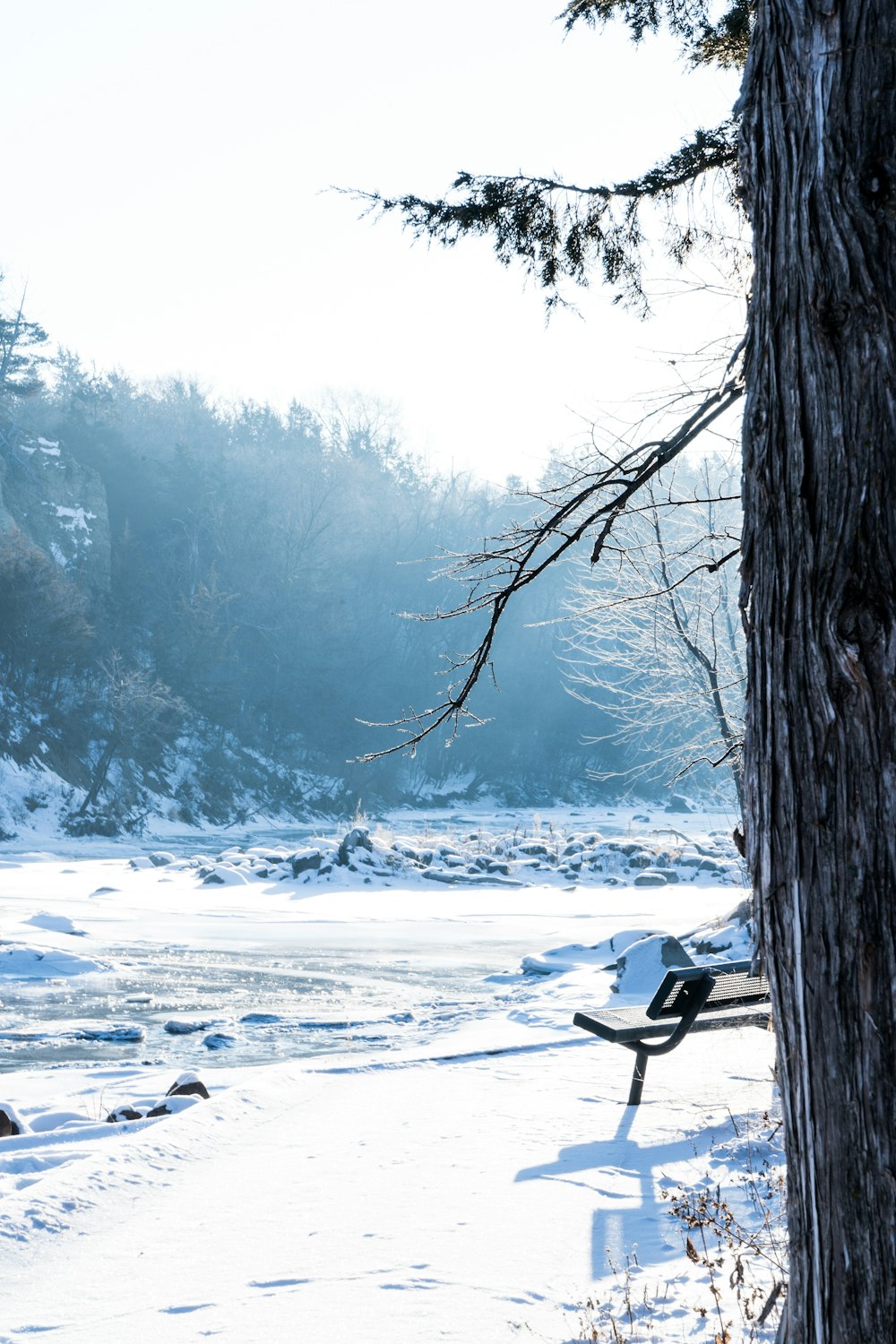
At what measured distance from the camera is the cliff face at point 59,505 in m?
43.0

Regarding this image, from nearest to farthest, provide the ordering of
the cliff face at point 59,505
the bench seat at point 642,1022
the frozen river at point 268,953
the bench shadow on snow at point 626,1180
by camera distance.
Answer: the bench shadow on snow at point 626,1180, the bench seat at point 642,1022, the frozen river at point 268,953, the cliff face at point 59,505

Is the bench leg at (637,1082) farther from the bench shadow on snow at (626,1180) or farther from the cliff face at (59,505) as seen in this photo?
the cliff face at (59,505)

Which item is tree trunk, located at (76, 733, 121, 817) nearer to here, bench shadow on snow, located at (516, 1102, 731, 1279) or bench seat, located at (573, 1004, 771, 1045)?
bench seat, located at (573, 1004, 771, 1045)

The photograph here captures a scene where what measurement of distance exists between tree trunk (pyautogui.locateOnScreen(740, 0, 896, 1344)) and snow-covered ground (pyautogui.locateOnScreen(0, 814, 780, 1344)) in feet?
3.59

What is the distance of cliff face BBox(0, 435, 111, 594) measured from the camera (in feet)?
141

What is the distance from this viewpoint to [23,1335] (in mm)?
3014

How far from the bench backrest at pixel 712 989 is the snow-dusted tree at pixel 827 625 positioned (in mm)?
3689

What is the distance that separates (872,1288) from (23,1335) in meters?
2.24

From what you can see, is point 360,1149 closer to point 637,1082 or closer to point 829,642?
point 637,1082

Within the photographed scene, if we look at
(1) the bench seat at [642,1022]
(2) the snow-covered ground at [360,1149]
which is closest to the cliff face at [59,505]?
(2) the snow-covered ground at [360,1149]

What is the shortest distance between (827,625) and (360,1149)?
13.0 ft

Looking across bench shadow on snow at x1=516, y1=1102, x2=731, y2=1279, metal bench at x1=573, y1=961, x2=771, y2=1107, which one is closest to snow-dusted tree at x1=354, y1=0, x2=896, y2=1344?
bench shadow on snow at x1=516, y1=1102, x2=731, y2=1279

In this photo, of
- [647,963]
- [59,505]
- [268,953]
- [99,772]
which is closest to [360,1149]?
[647,963]

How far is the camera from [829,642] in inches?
75.0
